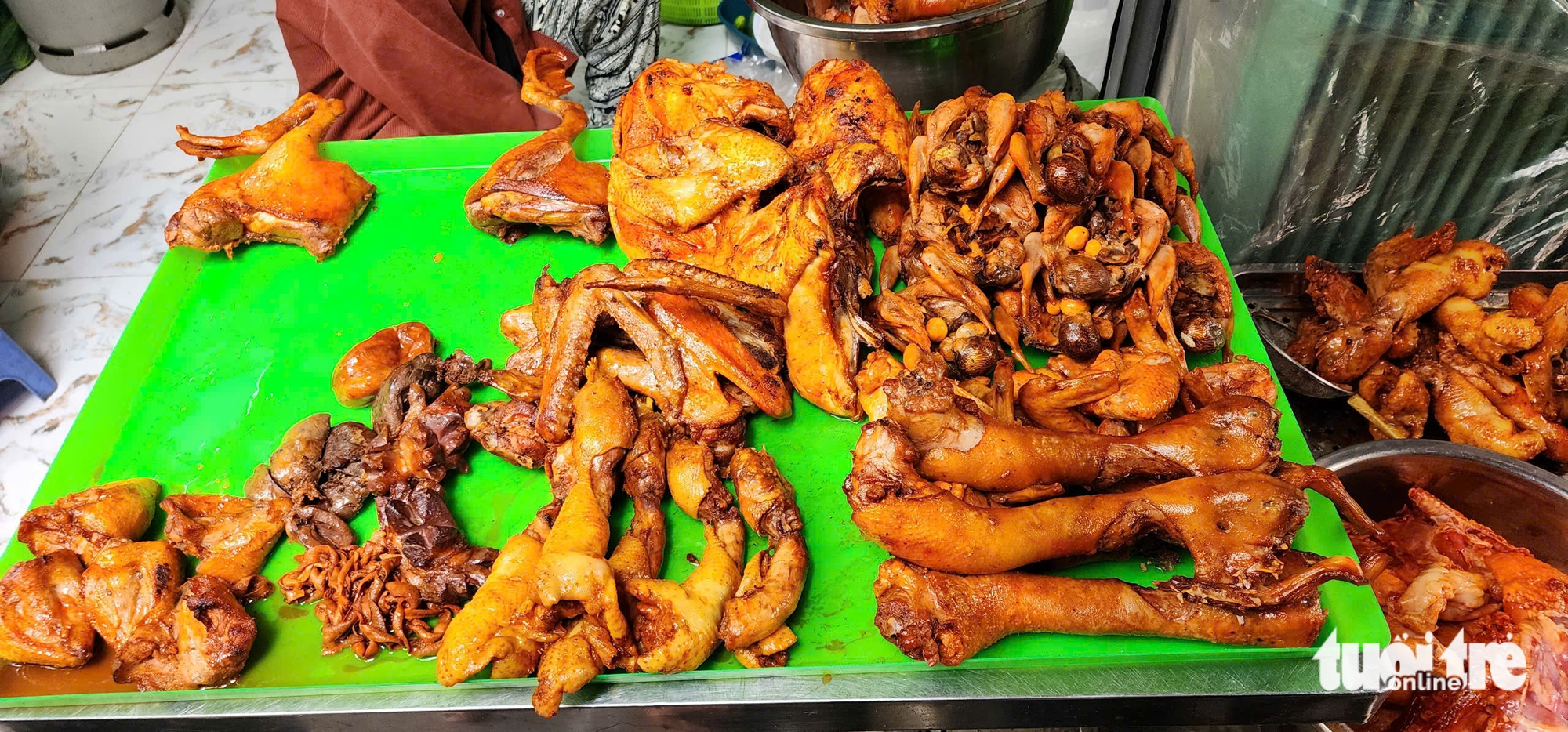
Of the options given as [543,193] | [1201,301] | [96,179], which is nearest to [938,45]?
[1201,301]

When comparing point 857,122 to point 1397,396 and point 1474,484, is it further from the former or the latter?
point 1474,484

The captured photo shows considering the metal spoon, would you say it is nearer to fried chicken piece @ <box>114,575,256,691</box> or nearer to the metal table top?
the metal table top

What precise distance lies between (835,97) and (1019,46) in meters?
0.94

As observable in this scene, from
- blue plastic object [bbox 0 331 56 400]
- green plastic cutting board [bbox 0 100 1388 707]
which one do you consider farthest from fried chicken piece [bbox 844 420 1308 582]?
blue plastic object [bbox 0 331 56 400]

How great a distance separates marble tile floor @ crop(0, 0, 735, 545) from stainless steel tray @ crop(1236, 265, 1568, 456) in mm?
3956

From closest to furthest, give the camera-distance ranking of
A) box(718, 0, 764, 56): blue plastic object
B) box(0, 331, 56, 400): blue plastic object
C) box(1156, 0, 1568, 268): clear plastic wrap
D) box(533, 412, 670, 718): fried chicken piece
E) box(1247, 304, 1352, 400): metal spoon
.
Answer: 1. box(533, 412, 670, 718): fried chicken piece
2. box(1156, 0, 1568, 268): clear plastic wrap
3. box(1247, 304, 1352, 400): metal spoon
4. box(0, 331, 56, 400): blue plastic object
5. box(718, 0, 764, 56): blue plastic object

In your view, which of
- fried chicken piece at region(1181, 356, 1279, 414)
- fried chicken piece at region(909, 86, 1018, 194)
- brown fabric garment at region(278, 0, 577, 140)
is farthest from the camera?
brown fabric garment at region(278, 0, 577, 140)

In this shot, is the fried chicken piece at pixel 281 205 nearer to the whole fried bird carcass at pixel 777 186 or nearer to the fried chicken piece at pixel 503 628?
the whole fried bird carcass at pixel 777 186

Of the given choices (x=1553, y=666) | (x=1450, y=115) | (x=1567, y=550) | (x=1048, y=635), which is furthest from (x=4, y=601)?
(x=1450, y=115)

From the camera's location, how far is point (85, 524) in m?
2.36

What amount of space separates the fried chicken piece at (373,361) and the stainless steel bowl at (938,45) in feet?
5.48

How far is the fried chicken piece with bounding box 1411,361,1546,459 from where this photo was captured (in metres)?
2.65

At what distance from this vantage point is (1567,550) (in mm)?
2436

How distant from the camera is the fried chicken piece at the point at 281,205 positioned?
9.82 feet
